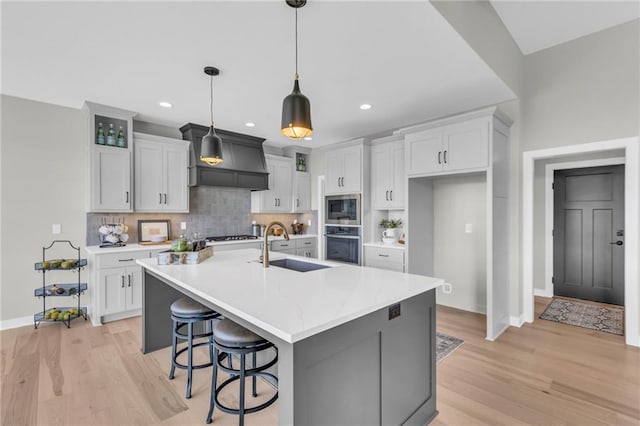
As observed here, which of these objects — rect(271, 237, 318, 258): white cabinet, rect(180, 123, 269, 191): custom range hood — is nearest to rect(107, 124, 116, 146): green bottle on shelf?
rect(180, 123, 269, 191): custom range hood

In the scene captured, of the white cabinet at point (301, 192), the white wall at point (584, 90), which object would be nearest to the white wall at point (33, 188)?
the white cabinet at point (301, 192)

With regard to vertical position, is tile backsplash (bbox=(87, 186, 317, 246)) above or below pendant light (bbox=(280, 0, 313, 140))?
below

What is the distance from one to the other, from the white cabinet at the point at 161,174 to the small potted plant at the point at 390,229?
293cm

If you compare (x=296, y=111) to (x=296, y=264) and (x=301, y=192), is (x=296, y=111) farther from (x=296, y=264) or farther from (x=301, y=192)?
(x=301, y=192)

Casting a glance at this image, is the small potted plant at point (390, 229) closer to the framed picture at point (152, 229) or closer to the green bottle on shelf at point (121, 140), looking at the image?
the framed picture at point (152, 229)

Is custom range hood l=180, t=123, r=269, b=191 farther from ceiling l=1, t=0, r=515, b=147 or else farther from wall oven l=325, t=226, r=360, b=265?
wall oven l=325, t=226, r=360, b=265

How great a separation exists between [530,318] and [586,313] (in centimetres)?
97

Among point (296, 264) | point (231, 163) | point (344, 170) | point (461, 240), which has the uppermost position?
point (231, 163)

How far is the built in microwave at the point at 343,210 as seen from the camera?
15.2 feet

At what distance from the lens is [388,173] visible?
176 inches

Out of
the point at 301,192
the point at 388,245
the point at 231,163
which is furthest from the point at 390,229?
the point at 231,163

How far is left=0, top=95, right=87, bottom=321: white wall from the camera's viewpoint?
3498mm

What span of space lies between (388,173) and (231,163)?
95.2 inches

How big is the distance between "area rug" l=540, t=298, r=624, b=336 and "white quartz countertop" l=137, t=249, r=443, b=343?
2.98m
